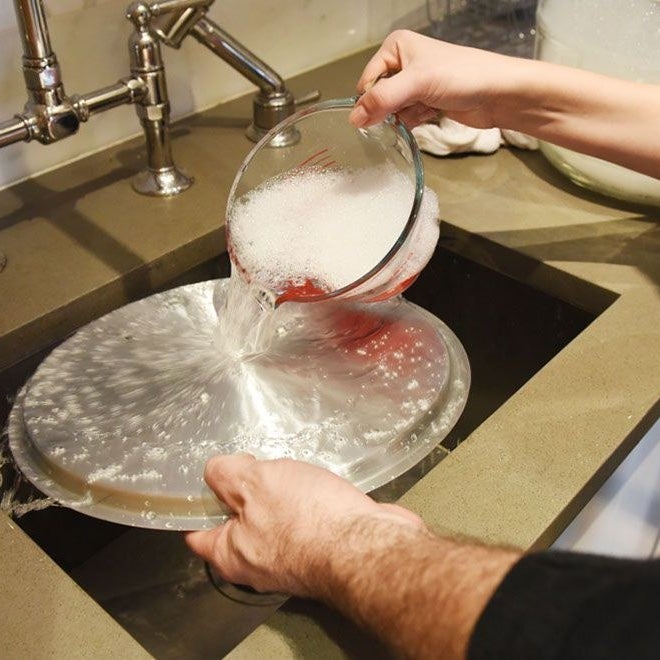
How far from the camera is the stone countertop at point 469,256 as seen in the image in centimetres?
53

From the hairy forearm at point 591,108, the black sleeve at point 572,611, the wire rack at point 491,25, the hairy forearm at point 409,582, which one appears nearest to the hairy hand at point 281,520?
the hairy forearm at point 409,582

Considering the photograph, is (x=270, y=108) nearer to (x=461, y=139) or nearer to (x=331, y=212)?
(x=461, y=139)

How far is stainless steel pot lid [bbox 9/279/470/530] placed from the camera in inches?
25.5

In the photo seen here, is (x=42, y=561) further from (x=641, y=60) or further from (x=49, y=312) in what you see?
(x=641, y=60)

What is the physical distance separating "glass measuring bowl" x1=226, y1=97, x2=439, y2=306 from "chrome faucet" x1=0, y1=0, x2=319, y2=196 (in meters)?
0.04

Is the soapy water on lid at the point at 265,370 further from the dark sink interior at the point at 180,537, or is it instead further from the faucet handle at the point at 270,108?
the faucet handle at the point at 270,108

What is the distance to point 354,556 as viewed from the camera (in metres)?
0.50

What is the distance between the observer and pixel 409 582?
17.8 inches

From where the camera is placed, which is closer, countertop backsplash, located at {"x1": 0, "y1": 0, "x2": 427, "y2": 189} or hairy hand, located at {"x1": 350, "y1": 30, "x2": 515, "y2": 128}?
hairy hand, located at {"x1": 350, "y1": 30, "x2": 515, "y2": 128}

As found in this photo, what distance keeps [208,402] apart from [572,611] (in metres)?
0.43

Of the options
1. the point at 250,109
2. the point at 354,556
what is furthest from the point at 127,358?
the point at 250,109

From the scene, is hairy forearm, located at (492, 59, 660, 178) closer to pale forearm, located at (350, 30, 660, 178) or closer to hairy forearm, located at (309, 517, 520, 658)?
pale forearm, located at (350, 30, 660, 178)

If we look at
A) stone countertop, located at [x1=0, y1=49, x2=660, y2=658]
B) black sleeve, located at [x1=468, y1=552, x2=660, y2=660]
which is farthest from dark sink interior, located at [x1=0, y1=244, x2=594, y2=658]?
black sleeve, located at [x1=468, y1=552, x2=660, y2=660]

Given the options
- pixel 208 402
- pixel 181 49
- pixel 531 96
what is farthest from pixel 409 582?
pixel 181 49
